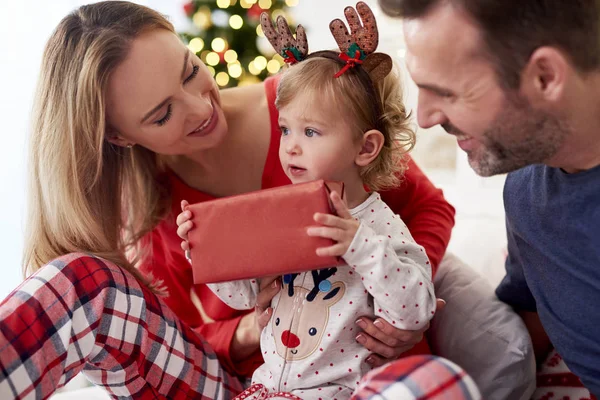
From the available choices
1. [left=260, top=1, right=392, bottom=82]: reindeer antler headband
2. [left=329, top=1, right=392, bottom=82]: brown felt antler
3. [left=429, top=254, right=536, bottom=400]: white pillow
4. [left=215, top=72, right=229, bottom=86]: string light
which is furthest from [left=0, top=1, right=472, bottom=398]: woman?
[left=215, top=72, right=229, bottom=86]: string light

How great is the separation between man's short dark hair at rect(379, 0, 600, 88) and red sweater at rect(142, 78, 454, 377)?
0.64 meters

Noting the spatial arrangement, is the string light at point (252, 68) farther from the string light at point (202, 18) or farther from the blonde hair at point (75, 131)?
the blonde hair at point (75, 131)

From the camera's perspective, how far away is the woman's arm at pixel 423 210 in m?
1.64

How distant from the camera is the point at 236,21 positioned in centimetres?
321

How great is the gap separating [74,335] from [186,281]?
2.07ft

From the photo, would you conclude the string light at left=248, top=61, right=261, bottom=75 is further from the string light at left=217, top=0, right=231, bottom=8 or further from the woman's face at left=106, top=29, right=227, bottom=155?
the woman's face at left=106, top=29, right=227, bottom=155

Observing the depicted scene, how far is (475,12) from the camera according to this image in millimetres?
1060

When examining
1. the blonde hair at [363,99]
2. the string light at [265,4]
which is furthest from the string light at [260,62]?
the blonde hair at [363,99]

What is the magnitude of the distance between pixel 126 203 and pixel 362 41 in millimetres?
841

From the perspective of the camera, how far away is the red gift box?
1.20 meters

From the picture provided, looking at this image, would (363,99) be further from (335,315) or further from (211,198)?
(211,198)

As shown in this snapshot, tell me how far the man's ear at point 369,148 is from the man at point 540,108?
0.15 metres

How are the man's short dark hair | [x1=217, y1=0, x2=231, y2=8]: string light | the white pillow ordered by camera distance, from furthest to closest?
1. [x1=217, y1=0, x2=231, y2=8]: string light
2. the white pillow
3. the man's short dark hair

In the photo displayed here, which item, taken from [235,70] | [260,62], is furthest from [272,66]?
[235,70]
